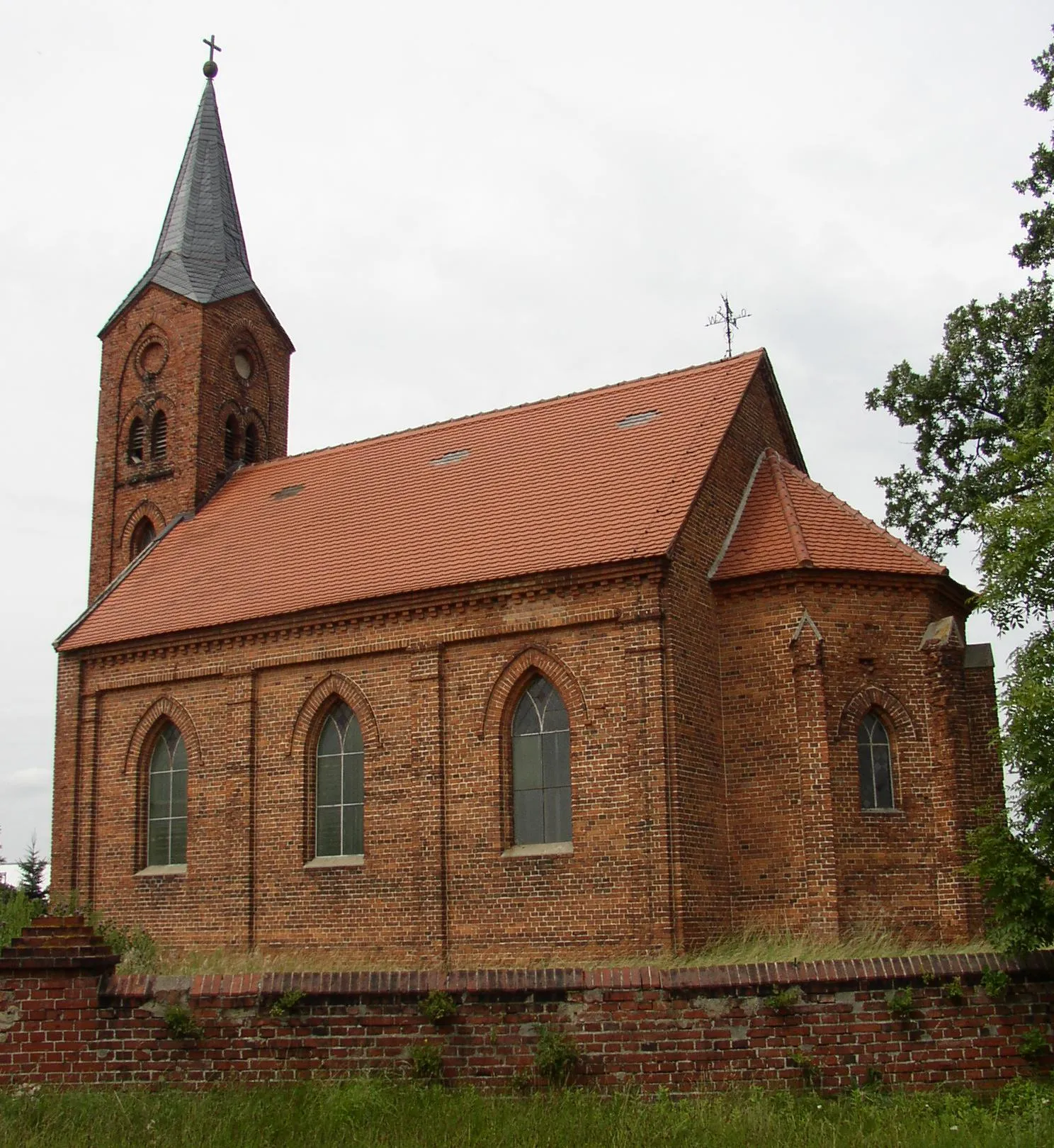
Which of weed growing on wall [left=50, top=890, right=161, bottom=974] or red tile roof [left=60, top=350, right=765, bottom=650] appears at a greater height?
red tile roof [left=60, top=350, right=765, bottom=650]

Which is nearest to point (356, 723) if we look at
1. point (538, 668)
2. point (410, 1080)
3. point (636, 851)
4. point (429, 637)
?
point (429, 637)

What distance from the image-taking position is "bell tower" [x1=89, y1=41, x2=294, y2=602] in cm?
2744

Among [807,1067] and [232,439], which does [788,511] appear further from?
[232,439]

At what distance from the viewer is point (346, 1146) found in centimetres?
957

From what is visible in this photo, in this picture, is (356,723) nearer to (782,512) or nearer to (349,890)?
(349,890)

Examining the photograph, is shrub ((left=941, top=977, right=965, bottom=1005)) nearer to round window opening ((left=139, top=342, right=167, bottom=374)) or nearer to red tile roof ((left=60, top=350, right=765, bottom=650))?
red tile roof ((left=60, top=350, right=765, bottom=650))

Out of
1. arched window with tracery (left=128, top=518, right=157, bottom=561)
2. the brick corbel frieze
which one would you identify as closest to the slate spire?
arched window with tracery (left=128, top=518, right=157, bottom=561)

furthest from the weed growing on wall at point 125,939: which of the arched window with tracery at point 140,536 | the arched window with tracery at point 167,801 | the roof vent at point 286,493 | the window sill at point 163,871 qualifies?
the roof vent at point 286,493

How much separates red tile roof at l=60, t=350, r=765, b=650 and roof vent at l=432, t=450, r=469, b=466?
0.10 feet

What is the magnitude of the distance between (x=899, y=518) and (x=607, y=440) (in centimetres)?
645

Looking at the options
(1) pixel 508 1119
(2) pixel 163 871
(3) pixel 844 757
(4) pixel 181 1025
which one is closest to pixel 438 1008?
(1) pixel 508 1119

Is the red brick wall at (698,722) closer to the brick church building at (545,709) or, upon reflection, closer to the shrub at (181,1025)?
the brick church building at (545,709)

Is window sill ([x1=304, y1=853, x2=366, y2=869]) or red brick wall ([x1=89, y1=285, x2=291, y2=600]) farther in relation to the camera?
red brick wall ([x1=89, y1=285, x2=291, y2=600])

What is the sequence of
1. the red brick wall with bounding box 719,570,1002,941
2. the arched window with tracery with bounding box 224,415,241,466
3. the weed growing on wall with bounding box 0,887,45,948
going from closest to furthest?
the red brick wall with bounding box 719,570,1002,941 < the weed growing on wall with bounding box 0,887,45,948 < the arched window with tracery with bounding box 224,415,241,466
